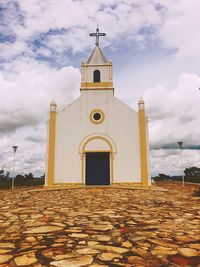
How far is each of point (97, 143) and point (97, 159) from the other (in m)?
1.10

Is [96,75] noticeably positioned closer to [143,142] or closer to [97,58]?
[97,58]

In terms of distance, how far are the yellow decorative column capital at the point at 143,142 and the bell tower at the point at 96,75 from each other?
2479 millimetres

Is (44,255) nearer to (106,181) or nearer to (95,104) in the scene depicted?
(106,181)

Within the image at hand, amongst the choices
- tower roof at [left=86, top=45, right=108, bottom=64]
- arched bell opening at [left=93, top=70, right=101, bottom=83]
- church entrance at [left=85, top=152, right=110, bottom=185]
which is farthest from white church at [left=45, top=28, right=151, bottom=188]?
tower roof at [left=86, top=45, right=108, bottom=64]

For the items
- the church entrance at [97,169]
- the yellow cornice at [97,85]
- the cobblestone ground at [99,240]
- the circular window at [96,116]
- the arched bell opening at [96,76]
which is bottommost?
the cobblestone ground at [99,240]

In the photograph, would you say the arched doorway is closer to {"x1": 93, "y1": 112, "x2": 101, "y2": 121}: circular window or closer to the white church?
the white church

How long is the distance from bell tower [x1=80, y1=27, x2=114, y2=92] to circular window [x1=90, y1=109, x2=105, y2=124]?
5.79 ft

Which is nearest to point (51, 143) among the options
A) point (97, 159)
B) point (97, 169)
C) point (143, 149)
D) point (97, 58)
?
point (97, 159)

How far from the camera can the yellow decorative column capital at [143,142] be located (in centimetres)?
1450

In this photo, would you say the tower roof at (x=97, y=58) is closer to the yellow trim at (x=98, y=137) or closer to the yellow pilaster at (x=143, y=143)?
the yellow pilaster at (x=143, y=143)

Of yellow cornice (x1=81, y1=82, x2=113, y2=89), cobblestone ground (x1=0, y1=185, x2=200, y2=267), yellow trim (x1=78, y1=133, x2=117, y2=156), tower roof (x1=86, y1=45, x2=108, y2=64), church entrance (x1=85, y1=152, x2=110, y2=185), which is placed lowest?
cobblestone ground (x1=0, y1=185, x2=200, y2=267)

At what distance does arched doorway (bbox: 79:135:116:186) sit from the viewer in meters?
15.2

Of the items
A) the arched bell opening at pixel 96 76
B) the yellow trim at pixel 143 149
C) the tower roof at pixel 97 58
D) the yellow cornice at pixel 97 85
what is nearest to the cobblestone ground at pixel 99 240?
the yellow trim at pixel 143 149

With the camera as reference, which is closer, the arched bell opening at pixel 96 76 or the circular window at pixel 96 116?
the circular window at pixel 96 116
